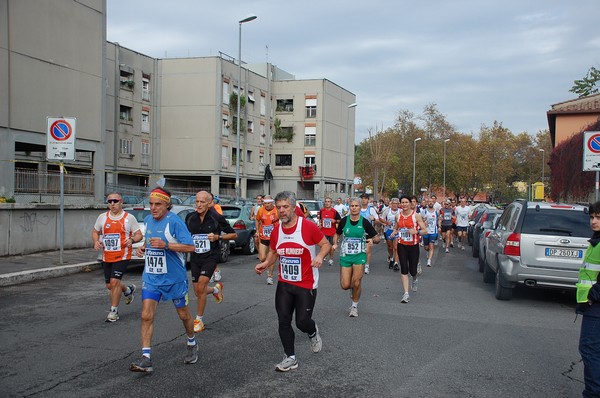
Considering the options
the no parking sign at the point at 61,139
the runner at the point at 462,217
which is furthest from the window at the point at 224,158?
the no parking sign at the point at 61,139

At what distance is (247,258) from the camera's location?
632 inches

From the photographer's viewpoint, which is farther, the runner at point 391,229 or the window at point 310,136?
the window at point 310,136

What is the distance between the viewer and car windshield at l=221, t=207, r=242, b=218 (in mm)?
16844

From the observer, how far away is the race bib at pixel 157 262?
17.9 feet

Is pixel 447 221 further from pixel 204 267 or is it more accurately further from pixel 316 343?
pixel 316 343

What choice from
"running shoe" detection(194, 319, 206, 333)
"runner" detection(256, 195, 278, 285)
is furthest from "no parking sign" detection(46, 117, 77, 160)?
"running shoe" detection(194, 319, 206, 333)

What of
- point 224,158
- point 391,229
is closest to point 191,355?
point 391,229

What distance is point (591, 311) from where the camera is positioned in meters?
4.32

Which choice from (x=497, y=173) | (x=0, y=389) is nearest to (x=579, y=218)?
(x=0, y=389)

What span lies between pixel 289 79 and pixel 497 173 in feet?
98.9

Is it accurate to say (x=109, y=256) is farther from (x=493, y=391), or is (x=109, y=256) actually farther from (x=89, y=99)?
(x=89, y=99)

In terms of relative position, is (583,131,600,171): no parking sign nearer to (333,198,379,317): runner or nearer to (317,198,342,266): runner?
(317,198,342,266): runner

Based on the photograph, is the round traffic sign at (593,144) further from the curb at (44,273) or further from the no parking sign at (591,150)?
the curb at (44,273)

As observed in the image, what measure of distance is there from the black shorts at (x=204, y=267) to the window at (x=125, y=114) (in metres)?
37.2
